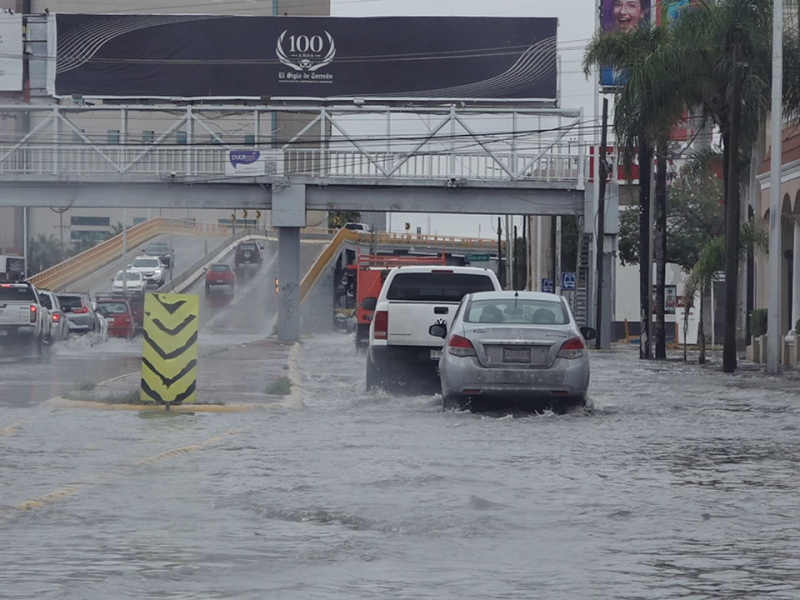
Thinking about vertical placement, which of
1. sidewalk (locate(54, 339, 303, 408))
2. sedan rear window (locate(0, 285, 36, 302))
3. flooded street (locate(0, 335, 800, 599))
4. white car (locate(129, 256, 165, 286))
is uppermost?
white car (locate(129, 256, 165, 286))

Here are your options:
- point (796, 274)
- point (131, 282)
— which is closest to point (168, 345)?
point (796, 274)

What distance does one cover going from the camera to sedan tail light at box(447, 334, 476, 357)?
1678 cm

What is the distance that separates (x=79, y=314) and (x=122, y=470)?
31199 mm

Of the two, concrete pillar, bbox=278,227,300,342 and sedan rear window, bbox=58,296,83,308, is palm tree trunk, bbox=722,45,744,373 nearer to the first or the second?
concrete pillar, bbox=278,227,300,342

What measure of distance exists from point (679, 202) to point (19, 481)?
52493 millimetres

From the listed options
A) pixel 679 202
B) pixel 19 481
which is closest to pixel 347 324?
pixel 679 202

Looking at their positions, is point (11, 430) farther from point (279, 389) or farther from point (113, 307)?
point (113, 307)

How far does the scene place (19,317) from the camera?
106ft

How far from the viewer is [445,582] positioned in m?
7.09

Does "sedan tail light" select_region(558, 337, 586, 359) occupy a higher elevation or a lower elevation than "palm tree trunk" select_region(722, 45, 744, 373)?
lower

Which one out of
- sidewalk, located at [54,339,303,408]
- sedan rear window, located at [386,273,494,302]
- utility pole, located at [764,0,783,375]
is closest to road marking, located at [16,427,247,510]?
sidewalk, located at [54,339,303,408]

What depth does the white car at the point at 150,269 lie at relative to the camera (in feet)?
249

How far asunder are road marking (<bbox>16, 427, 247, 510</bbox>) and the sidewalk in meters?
3.54

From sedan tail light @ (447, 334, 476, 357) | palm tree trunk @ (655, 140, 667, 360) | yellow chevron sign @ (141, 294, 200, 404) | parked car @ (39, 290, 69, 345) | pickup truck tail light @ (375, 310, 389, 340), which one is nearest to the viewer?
sedan tail light @ (447, 334, 476, 357)
